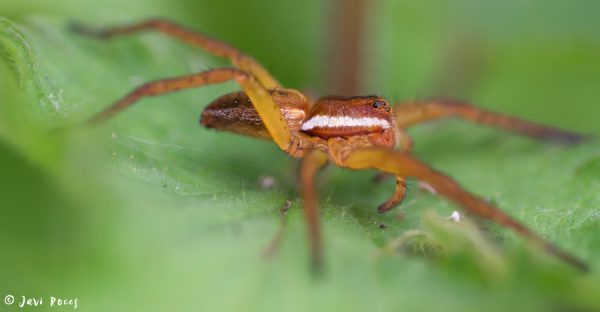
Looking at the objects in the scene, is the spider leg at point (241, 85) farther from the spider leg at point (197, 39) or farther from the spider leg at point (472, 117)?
the spider leg at point (472, 117)

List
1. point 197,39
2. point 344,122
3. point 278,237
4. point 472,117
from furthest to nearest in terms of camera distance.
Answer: point 472,117 < point 197,39 < point 344,122 < point 278,237

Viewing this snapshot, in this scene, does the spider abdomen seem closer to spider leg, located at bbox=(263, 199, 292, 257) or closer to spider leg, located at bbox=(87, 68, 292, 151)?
spider leg, located at bbox=(87, 68, 292, 151)

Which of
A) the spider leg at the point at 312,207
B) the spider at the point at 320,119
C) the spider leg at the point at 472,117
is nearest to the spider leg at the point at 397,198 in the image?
the spider at the point at 320,119

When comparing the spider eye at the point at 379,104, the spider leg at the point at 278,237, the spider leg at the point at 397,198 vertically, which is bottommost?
the spider leg at the point at 278,237

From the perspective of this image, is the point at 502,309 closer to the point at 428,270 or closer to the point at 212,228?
the point at 428,270

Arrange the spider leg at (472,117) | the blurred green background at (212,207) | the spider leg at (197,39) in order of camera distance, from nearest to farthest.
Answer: the blurred green background at (212,207) < the spider leg at (197,39) < the spider leg at (472,117)

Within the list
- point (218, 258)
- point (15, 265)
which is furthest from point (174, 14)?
point (218, 258)

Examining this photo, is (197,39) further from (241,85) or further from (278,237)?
(278,237)

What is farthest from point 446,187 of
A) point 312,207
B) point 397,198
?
point 312,207
